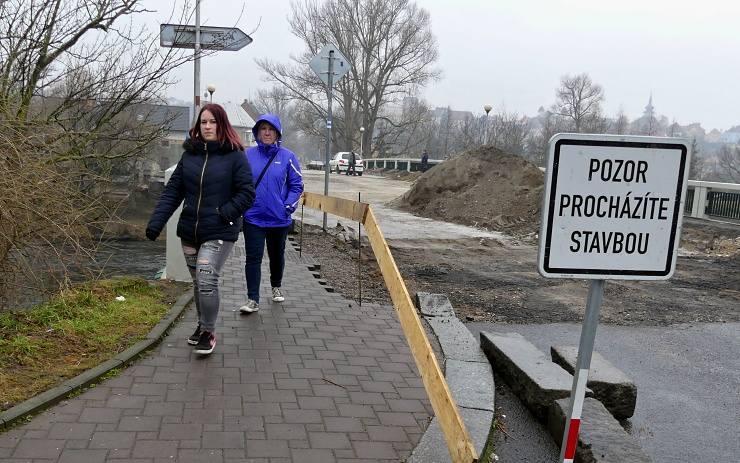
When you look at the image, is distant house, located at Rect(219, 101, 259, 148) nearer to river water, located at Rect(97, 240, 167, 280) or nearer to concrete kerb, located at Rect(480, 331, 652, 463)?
river water, located at Rect(97, 240, 167, 280)

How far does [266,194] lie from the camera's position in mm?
6184

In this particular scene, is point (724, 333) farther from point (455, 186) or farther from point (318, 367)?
point (455, 186)

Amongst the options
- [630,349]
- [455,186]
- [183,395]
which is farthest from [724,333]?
[455,186]

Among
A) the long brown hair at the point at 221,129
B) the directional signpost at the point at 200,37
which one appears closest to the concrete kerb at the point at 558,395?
the long brown hair at the point at 221,129

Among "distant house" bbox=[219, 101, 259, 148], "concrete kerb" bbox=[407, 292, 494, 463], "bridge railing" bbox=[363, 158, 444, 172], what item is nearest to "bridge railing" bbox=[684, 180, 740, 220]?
"concrete kerb" bbox=[407, 292, 494, 463]

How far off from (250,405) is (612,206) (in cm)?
252

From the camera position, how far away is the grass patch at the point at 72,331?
419 cm

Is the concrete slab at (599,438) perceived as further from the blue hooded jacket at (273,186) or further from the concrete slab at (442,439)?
the blue hooded jacket at (273,186)

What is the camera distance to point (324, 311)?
654cm

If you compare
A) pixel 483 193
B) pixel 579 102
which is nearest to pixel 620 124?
pixel 579 102

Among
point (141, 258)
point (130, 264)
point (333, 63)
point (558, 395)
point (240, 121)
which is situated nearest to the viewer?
point (558, 395)

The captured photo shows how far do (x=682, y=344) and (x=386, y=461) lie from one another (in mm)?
4172

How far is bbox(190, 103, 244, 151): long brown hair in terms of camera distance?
488 cm

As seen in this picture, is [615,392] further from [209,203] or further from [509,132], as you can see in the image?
[509,132]
